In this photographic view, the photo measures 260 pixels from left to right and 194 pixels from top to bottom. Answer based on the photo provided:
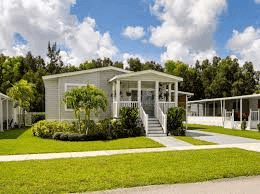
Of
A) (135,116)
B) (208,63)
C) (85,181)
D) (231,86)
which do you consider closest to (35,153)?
(85,181)

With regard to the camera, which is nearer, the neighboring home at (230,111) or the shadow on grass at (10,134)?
the shadow on grass at (10,134)

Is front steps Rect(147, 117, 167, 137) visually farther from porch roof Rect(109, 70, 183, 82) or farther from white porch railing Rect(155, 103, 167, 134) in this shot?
porch roof Rect(109, 70, 183, 82)

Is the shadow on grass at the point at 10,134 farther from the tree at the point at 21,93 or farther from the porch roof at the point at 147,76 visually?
the porch roof at the point at 147,76

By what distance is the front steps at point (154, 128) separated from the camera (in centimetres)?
1575

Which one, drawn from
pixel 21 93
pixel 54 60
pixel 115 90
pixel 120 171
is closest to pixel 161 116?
pixel 115 90

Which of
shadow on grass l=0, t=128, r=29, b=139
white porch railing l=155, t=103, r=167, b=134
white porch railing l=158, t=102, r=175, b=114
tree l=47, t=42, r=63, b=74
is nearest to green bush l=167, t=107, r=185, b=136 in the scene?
white porch railing l=155, t=103, r=167, b=134

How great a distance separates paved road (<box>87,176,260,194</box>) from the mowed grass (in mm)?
266

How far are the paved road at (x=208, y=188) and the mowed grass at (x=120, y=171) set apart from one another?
27 centimetres

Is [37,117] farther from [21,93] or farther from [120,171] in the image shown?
[120,171]

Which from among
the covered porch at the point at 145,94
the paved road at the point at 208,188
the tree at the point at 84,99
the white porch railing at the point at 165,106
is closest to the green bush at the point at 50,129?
the tree at the point at 84,99

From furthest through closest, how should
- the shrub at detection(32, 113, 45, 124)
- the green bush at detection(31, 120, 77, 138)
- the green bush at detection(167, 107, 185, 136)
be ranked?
the shrub at detection(32, 113, 45, 124) < the green bush at detection(167, 107, 185, 136) < the green bush at detection(31, 120, 77, 138)

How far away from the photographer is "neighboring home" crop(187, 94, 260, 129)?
2321cm

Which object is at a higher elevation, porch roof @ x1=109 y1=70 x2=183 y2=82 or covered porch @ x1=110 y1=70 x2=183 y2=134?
porch roof @ x1=109 y1=70 x2=183 y2=82

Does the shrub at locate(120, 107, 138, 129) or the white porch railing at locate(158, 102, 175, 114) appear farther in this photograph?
the white porch railing at locate(158, 102, 175, 114)
